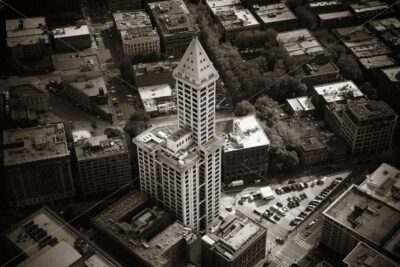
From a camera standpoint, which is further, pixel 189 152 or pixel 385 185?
pixel 385 185

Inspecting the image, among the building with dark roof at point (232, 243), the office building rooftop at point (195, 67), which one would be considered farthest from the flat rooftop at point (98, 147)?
the office building rooftop at point (195, 67)

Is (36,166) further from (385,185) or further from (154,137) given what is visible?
(385,185)

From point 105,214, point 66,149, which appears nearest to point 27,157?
point 66,149

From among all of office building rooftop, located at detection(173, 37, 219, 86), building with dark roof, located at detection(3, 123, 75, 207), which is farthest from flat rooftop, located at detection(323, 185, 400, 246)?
building with dark roof, located at detection(3, 123, 75, 207)

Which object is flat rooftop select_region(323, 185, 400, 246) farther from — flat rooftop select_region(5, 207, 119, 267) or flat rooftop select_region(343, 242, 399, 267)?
flat rooftop select_region(5, 207, 119, 267)

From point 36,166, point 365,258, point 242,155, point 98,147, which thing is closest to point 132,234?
point 98,147

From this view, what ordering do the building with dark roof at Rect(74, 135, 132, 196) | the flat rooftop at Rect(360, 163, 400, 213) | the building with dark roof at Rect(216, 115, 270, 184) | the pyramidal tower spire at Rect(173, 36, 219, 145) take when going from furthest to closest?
1. the building with dark roof at Rect(216, 115, 270, 184)
2. the building with dark roof at Rect(74, 135, 132, 196)
3. the flat rooftop at Rect(360, 163, 400, 213)
4. the pyramidal tower spire at Rect(173, 36, 219, 145)

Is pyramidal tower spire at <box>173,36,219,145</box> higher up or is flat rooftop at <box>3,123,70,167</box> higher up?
pyramidal tower spire at <box>173,36,219,145</box>
